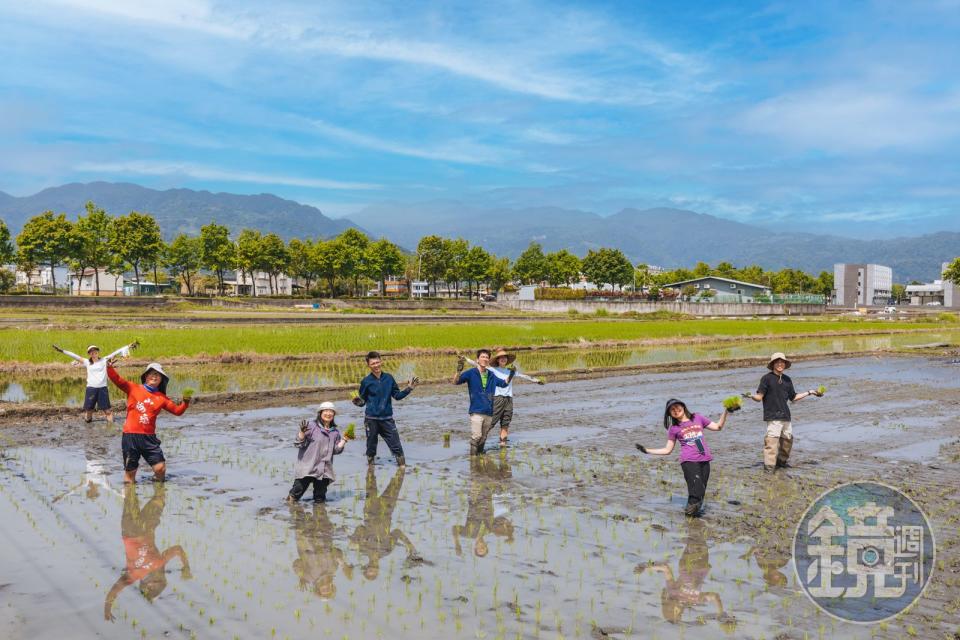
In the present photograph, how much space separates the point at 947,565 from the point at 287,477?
8.46 meters

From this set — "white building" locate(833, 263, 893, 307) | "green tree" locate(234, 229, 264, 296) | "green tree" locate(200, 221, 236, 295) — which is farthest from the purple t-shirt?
"white building" locate(833, 263, 893, 307)

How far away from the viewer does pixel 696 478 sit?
29.8 feet

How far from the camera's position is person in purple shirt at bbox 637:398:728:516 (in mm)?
9094

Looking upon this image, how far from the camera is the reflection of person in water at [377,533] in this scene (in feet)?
25.7

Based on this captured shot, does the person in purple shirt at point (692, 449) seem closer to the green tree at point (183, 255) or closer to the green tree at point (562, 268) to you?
the green tree at point (183, 255)

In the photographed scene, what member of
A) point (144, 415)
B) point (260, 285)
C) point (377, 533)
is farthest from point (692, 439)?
point (260, 285)

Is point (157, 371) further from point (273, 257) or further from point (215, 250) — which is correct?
point (273, 257)

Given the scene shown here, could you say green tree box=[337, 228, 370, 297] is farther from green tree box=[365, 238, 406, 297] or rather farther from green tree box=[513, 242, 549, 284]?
green tree box=[513, 242, 549, 284]

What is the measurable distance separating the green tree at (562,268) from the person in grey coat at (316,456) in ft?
390

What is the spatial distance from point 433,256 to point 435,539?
350 ft

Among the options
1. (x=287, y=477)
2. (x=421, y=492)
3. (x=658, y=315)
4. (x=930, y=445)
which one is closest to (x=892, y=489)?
(x=930, y=445)

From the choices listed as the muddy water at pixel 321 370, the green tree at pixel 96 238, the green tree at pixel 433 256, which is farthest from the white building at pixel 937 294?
the green tree at pixel 96 238

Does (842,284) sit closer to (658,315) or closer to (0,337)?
(658,315)

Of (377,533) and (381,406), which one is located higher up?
(381,406)
